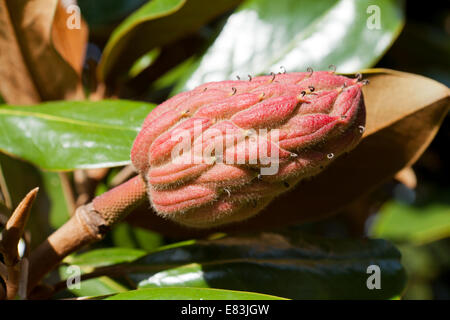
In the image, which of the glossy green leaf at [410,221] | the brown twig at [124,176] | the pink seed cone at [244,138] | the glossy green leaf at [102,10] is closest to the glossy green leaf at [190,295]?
the pink seed cone at [244,138]

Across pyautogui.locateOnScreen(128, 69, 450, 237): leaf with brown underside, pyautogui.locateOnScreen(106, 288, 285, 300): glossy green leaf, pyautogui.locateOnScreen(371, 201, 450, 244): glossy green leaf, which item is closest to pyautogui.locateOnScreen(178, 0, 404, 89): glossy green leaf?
pyautogui.locateOnScreen(128, 69, 450, 237): leaf with brown underside

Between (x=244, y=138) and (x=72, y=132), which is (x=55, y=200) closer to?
(x=72, y=132)

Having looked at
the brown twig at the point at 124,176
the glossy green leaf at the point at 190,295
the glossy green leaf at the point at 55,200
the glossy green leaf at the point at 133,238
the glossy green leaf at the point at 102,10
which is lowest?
the glossy green leaf at the point at 133,238

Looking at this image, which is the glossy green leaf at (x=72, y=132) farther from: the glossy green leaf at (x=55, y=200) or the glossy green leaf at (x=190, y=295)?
the glossy green leaf at (x=55, y=200)

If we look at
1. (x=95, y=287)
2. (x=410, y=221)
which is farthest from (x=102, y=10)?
(x=410, y=221)

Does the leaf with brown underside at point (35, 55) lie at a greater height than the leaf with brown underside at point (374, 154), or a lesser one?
greater

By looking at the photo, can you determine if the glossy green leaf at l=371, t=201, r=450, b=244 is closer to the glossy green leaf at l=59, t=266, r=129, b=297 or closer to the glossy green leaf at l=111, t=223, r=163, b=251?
the glossy green leaf at l=111, t=223, r=163, b=251

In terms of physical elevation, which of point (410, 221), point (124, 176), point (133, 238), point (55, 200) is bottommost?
point (410, 221)
